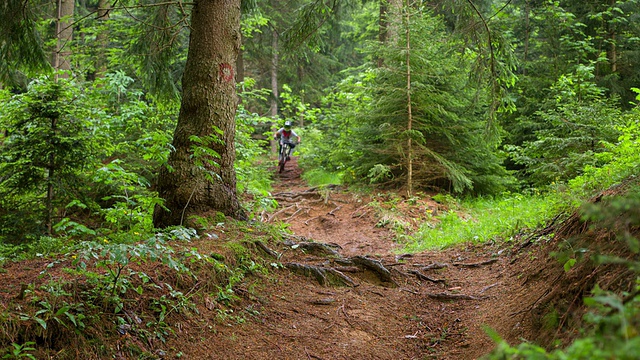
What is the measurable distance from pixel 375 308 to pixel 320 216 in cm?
622

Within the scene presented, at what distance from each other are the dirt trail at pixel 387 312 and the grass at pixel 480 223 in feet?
1.68

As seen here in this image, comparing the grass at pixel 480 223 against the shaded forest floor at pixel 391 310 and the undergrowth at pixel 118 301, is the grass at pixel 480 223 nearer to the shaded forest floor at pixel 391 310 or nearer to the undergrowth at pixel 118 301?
the shaded forest floor at pixel 391 310

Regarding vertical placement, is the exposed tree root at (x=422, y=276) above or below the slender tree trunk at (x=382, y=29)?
below

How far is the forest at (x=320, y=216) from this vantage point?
327 centimetres

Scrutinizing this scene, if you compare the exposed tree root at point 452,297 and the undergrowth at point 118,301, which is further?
the exposed tree root at point 452,297

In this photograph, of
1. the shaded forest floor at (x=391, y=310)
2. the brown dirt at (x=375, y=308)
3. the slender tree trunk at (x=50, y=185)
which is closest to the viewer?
the brown dirt at (x=375, y=308)

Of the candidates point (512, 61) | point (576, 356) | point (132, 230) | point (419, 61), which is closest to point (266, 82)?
point (419, 61)

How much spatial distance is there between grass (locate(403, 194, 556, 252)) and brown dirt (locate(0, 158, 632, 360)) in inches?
17.3

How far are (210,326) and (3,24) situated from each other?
17.5 feet

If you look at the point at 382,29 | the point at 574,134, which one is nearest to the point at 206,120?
the point at 574,134

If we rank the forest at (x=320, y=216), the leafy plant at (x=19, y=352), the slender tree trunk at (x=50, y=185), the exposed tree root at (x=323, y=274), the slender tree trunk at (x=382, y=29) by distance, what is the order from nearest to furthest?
the leafy plant at (x=19, y=352), the forest at (x=320, y=216), the exposed tree root at (x=323, y=274), the slender tree trunk at (x=50, y=185), the slender tree trunk at (x=382, y=29)

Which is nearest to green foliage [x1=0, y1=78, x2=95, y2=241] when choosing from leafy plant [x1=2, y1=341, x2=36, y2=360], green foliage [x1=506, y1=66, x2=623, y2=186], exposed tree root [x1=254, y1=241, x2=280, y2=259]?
exposed tree root [x1=254, y1=241, x2=280, y2=259]

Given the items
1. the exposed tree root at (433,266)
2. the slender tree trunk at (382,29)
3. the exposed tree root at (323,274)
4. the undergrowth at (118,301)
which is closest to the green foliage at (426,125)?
the slender tree trunk at (382,29)

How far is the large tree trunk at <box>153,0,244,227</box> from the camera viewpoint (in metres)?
5.85
